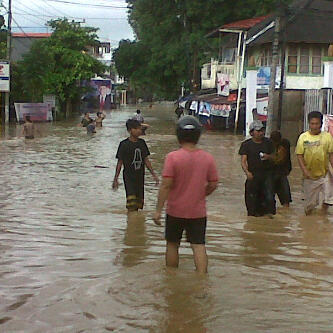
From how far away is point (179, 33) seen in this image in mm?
50500

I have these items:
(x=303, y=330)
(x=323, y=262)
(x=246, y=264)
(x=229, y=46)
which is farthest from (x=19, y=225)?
(x=229, y=46)

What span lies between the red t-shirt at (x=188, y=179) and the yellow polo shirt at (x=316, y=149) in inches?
161

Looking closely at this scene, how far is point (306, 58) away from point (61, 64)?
876 inches

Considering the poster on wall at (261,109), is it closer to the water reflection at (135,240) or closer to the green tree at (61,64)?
the green tree at (61,64)

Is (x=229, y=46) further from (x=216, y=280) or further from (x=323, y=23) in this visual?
(x=216, y=280)

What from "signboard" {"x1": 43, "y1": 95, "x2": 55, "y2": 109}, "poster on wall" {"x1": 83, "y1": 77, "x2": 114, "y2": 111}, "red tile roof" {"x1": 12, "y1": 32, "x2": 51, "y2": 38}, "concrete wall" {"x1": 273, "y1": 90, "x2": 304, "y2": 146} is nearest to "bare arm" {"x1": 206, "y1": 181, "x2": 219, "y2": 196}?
"concrete wall" {"x1": 273, "y1": 90, "x2": 304, "y2": 146}

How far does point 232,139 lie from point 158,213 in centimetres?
2690

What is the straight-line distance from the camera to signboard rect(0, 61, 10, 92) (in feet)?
130

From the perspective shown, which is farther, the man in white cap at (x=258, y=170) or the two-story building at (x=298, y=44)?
the two-story building at (x=298, y=44)

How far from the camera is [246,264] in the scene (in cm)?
751

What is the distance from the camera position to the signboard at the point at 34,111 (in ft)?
151

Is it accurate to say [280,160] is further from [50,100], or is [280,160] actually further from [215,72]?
[50,100]

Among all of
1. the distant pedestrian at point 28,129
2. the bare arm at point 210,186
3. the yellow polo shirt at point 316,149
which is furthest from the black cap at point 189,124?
the distant pedestrian at point 28,129

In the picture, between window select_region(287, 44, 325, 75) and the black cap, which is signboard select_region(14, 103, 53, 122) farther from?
the black cap
